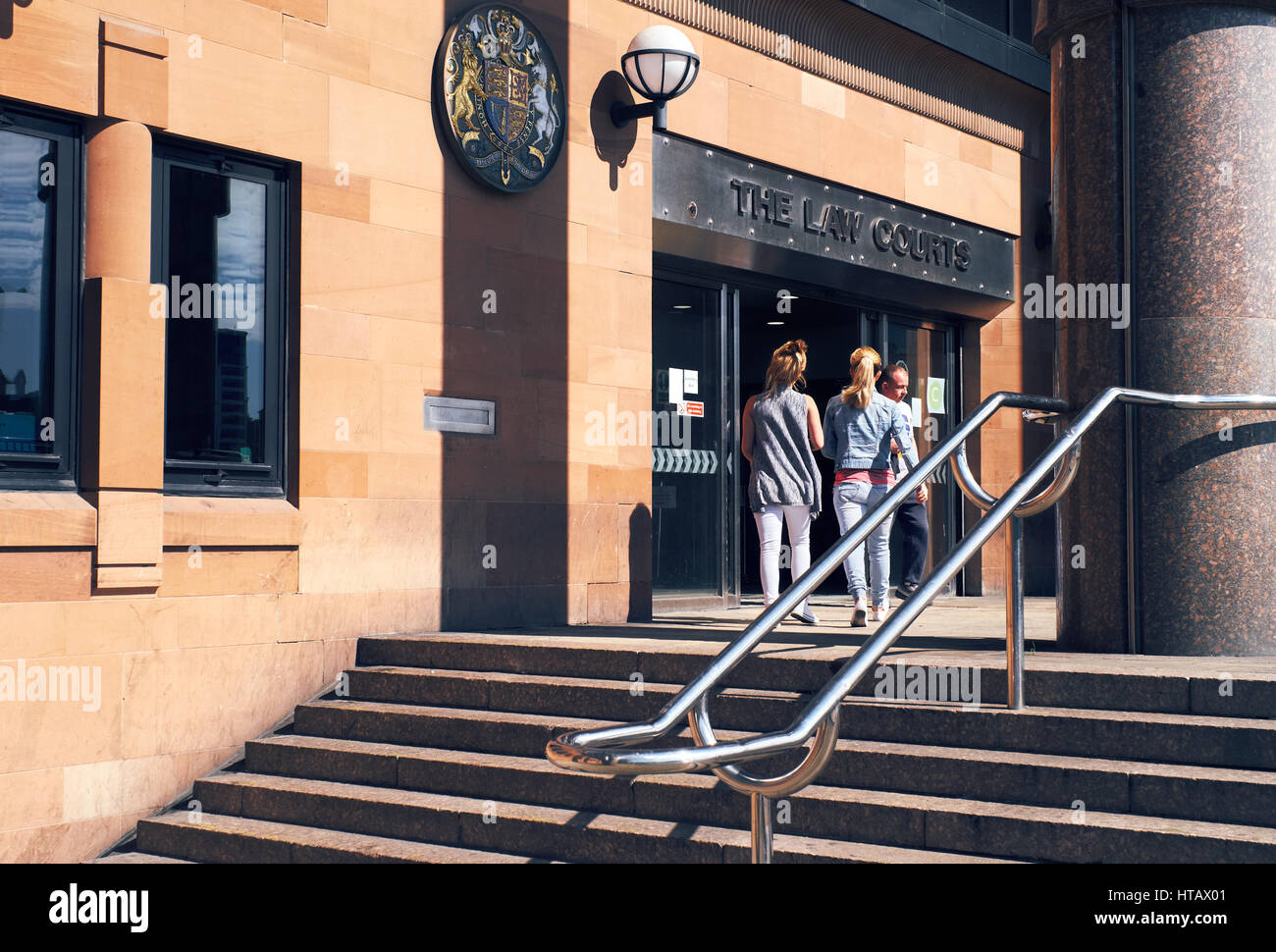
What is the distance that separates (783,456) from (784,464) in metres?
0.05

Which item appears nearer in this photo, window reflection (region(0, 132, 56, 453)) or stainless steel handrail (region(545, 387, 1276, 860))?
stainless steel handrail (region(545, 387, 1276, 860))

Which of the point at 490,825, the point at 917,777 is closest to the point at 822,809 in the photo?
the point at 917,777

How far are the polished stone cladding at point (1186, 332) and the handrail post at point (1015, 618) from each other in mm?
1188

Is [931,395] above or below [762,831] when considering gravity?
above

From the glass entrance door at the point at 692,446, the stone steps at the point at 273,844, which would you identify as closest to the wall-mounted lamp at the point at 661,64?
the glass entrance door at the point at 692,446

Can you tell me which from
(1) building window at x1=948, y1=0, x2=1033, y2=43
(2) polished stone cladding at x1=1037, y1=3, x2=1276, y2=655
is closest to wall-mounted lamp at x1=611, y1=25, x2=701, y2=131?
(2) polished stone cladding at x1=1037, y1=3, x2=1276, y2=655

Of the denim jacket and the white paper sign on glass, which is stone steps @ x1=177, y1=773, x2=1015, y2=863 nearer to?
the denim jacket

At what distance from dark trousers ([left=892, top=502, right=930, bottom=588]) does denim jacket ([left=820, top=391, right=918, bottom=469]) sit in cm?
235

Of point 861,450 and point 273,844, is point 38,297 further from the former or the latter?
point 861,450

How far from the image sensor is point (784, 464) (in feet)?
28.4

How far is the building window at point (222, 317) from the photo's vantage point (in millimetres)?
7336

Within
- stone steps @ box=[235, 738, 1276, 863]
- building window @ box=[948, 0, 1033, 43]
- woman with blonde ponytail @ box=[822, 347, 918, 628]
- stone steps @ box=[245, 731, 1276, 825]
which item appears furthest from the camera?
building window @ box=[948, 0, 1033, 43]

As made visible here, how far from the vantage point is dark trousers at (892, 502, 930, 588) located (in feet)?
35.8
